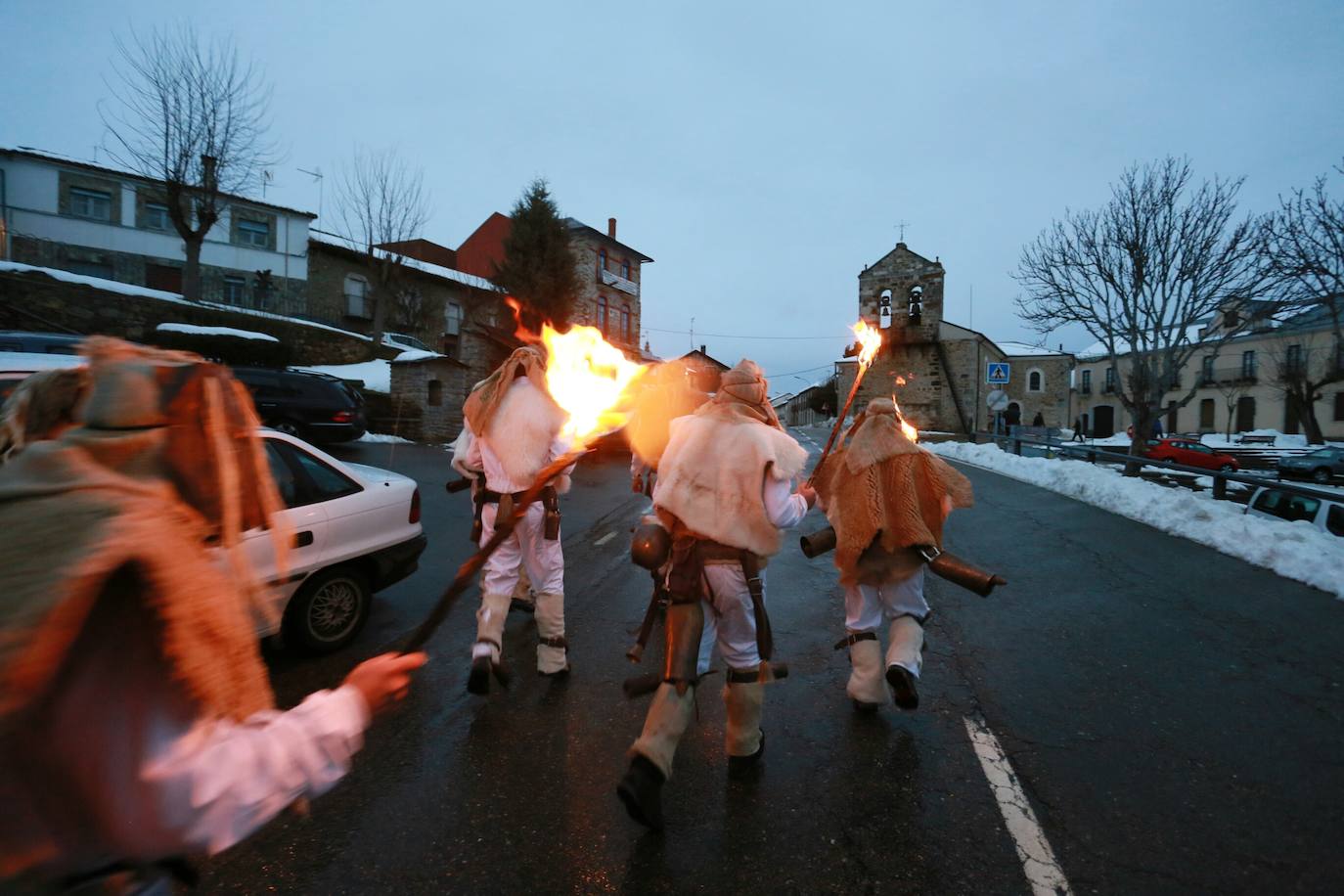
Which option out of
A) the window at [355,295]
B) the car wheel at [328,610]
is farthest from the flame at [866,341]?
the window at [355,295]

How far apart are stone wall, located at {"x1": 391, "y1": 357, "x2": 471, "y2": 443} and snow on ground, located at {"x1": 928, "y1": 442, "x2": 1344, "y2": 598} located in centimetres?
1640

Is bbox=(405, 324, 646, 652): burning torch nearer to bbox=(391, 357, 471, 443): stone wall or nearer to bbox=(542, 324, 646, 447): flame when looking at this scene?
bbox=(542, 324, 646, 447): flame

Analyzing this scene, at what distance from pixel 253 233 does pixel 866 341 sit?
3565 cm

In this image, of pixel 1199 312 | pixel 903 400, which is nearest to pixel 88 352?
pixel 1199 312

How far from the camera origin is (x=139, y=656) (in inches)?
44.9

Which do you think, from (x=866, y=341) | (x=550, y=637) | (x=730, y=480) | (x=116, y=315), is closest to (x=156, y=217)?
(x=116, y=315)

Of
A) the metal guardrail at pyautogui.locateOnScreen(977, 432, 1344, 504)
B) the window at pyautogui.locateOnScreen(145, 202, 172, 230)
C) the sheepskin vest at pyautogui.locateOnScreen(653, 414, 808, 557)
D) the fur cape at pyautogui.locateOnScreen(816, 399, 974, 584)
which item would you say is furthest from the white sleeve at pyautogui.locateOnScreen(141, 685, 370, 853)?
the window at pyautogui.locateOnScreen(145, 202, 172, 230)

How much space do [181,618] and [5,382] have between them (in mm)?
6932

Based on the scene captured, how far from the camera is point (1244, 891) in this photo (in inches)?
93.0

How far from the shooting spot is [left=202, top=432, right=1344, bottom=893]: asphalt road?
2.47 m

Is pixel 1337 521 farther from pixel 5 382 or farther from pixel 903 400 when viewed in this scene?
pixel 903 400

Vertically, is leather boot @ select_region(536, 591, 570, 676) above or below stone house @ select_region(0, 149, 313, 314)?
below

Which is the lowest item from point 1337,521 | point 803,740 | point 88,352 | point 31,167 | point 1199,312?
point 803,740

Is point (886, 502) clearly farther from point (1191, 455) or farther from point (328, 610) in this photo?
point (1191, 455)
